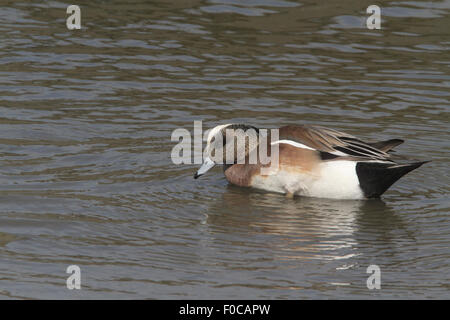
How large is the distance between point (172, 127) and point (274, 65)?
246 cm

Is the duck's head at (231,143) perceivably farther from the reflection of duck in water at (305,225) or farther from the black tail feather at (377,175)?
the black tail feather at (377,175)

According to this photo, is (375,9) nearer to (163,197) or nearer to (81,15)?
(81,15)

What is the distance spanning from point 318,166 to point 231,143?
99 cm

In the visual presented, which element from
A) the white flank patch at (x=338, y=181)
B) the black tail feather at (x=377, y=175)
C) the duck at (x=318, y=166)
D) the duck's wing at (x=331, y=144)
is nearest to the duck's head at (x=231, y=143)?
the duck at (x=318, y=166)

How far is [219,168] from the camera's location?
31.9 feet

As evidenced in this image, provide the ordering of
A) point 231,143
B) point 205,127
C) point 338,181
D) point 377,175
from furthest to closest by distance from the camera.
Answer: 1. point 205,127
2. point 231,143
3. point 338,181
4. point 377,175

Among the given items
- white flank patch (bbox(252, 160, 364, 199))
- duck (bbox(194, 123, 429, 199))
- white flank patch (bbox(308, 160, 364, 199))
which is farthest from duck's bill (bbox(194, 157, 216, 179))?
white flank patch (bbox(308, 160, 364, 199))

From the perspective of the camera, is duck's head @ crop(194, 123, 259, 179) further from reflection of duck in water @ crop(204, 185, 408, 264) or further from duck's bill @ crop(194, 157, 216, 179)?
reflection of duck in water @ crop(204, 185, 408, 264)

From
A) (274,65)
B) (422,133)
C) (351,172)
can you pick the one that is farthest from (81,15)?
(351,172)

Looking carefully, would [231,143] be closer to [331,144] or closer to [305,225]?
[331,144]

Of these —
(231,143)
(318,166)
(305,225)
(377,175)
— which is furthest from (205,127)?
(305,225)

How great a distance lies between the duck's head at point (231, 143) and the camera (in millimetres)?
8938

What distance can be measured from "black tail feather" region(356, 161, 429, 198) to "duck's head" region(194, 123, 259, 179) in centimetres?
114

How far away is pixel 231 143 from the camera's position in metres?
9.05
